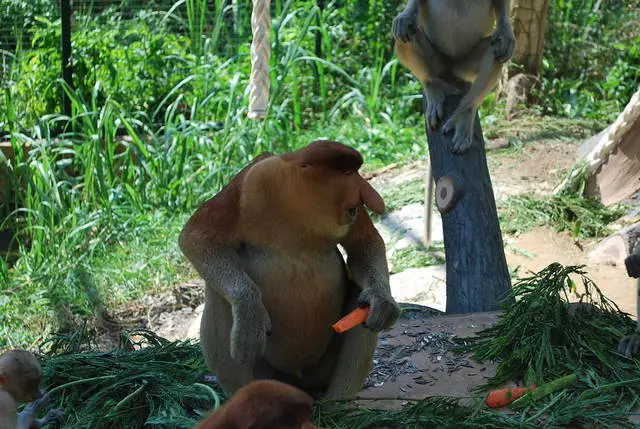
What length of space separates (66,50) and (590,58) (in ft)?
24.8

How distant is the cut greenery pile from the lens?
13.6 ft

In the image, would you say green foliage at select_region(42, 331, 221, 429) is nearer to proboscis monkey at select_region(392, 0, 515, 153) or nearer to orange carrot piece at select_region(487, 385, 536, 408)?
orange carrot piece at select_region(487, 385, 536, 408)

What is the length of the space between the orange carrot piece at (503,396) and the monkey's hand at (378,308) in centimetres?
71

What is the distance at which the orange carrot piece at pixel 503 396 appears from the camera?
14.3ft

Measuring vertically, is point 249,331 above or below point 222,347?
above

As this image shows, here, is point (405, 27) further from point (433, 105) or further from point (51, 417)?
point (51, 417)

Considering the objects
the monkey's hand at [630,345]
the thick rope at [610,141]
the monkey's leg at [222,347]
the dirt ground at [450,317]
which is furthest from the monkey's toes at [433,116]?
the thick rope at [610,141]

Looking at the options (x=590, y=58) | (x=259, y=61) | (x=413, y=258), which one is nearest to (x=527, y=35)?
(x=590, y=58)

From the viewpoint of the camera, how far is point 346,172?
3703 millimetres

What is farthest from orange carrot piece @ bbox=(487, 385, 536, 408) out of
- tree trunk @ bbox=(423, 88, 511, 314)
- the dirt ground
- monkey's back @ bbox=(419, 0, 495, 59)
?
monkey's back @ bbox=(419, 0, 495, 59)

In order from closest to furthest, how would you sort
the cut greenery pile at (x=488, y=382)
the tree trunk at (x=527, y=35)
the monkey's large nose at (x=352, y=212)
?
the monkey's large nose at (x=352, y=212) → the cut greenery pile at (x=488, y=382) → the tree trunk at (x=527, y=35)

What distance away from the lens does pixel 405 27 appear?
22.6 feet

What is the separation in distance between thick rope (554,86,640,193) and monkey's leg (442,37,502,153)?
2.30 meters

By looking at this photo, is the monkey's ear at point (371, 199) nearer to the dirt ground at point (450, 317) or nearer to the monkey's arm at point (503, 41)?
the dirt ground at point (450, 317)
